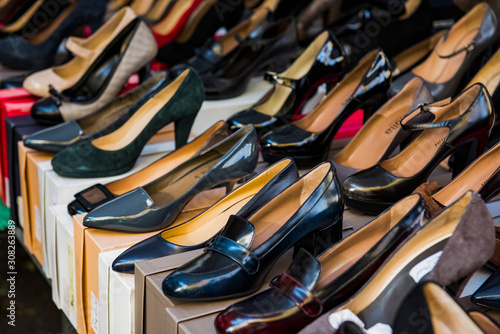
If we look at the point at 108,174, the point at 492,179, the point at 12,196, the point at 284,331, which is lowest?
the point at 12,196

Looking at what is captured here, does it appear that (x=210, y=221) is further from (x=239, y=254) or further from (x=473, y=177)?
(x=473, y=177)

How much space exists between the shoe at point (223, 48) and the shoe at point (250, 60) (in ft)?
0.06

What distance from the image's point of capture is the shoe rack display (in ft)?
2.64

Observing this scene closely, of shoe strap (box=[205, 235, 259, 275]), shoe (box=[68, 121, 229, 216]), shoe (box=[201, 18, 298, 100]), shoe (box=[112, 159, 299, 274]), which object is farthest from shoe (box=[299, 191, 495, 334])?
shoe (box=[201, 18, 298, 100])

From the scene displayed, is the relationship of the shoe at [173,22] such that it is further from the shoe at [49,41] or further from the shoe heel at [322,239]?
the shoe heel at [322,239]

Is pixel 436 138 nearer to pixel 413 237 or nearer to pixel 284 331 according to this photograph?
pixel 413 237

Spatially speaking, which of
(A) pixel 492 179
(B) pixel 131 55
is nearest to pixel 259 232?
(A) pixel 492 179

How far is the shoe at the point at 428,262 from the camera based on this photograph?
2.39 ft

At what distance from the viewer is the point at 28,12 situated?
230cm

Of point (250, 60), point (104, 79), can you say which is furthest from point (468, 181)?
point (104, 79)

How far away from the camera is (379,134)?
1.40 m

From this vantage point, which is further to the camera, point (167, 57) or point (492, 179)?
point (167, 57)

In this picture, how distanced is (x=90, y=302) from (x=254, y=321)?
0.53m

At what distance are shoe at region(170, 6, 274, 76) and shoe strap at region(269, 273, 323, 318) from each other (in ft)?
3.80
